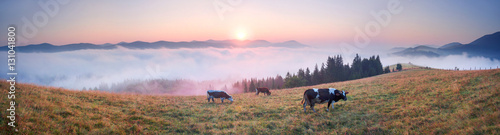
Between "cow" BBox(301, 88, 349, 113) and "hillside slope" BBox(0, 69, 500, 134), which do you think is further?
"cow" BBox(301, 88, 349, 113)

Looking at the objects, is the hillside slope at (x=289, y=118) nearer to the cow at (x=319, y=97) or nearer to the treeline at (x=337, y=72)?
the cow at (x=319, y=97)

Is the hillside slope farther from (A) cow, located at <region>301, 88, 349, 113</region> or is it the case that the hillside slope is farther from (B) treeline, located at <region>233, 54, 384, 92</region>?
(B) treeline, located at <region>233, 54, 384, 92</region>

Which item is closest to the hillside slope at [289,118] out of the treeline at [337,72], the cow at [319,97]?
the cow at [319,97]

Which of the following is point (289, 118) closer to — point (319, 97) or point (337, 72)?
point (319, 97)

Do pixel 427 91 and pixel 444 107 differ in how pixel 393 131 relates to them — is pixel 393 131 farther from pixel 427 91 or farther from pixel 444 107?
pixel 427 91

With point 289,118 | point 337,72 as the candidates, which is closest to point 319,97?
point 289,118

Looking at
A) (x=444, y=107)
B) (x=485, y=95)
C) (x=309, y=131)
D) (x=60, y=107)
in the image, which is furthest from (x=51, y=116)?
(x=485, y=95)

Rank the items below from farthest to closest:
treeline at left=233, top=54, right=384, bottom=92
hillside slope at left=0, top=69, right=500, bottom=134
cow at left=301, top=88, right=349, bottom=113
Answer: treeline at left=233, top=54, right=384, bottom=92
cow at left=301, top=88, right=349, bottom=113
hillside slope at left=0, top=69, right=500, bottom=134

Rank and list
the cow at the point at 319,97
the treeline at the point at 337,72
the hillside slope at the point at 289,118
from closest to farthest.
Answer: the hillside slope at the point at 289,118
the cow at the point at 319,97
the treeline at the point at 337,72

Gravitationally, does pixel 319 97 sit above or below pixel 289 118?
above

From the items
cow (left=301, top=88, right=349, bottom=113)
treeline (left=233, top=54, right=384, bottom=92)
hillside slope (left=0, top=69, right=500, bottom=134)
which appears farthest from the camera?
treeline (left=233, top=54, right=384, bottom=92)

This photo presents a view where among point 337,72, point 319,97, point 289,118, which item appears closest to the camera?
point 289,118

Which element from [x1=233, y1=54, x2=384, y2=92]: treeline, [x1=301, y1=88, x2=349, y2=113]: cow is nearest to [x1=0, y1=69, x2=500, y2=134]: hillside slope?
[x1=301, y1=88, x2=349, y2=113]: cow

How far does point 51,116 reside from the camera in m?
9.73
